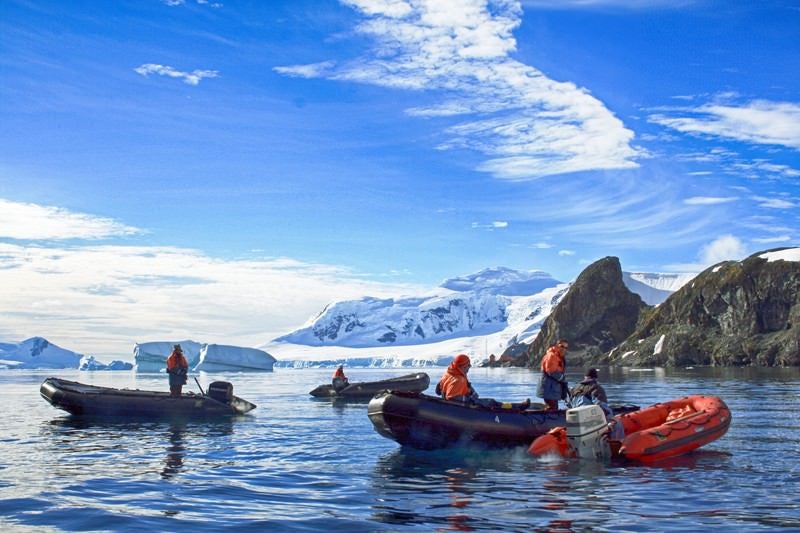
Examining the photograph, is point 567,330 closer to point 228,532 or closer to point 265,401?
point 265,401

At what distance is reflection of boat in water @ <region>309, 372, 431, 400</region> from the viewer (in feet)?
124

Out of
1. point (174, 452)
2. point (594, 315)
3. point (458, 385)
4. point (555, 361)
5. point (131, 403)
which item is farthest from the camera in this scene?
point (594, 315)

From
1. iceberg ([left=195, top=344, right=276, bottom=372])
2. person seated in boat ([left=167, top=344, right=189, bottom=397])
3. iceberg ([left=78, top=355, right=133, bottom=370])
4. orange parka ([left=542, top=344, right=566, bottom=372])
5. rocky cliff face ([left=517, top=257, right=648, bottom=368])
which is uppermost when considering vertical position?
rocky cliff face ([left=517, top=257, right=648, bottom=368])

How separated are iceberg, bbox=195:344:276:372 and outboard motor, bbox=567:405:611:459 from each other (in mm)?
104832

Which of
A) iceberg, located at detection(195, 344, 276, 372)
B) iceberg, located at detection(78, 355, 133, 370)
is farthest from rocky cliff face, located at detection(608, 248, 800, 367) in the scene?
iceberg, located at detection(78, 355, 133, 370)

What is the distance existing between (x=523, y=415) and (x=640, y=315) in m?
116

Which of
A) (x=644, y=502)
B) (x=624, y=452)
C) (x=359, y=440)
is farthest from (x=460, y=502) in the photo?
Result: (x=359, y=440)

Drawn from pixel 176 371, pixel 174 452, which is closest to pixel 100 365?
pixel 176 371

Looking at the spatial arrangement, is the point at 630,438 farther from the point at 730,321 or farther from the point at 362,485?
the point at 730,321

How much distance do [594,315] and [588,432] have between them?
122 m

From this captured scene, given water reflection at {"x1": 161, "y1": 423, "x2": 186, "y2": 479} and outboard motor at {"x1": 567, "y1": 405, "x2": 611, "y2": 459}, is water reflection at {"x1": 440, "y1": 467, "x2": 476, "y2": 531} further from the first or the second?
water reflection at {"x1": 161, "y1": 423, "x2": 186, "y2": 479}

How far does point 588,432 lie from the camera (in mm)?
16250

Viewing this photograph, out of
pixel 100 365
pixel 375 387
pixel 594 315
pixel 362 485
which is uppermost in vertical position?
pixel 594 315

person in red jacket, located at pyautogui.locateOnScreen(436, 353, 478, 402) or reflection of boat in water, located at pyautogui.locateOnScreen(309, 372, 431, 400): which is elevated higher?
person in red jacket, located at pyautogui.locateOnScreen(436, 353, 478, 402)
